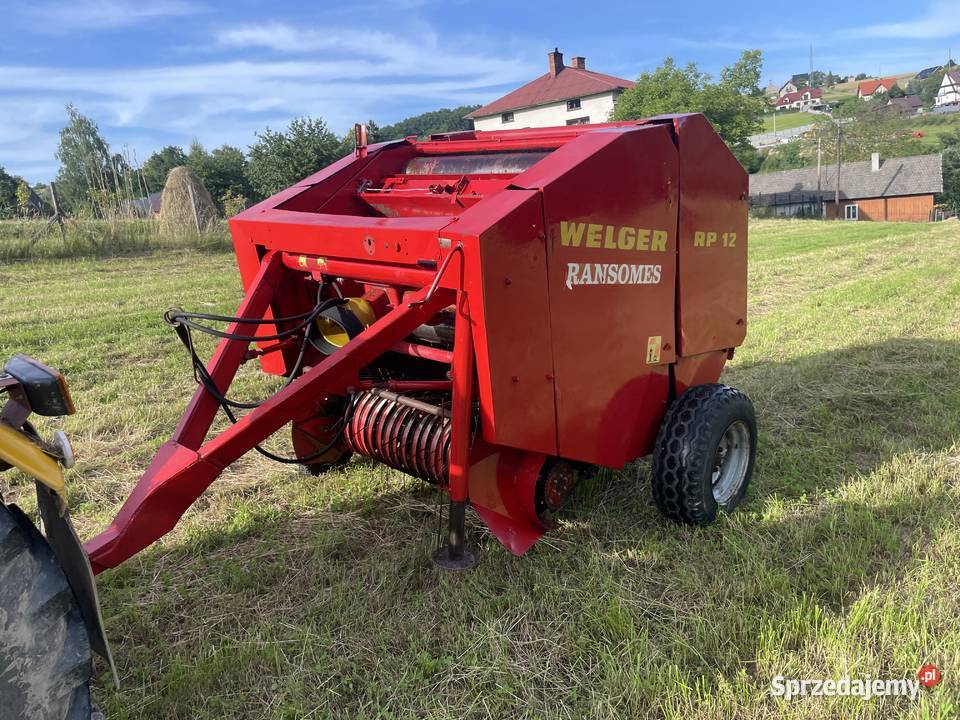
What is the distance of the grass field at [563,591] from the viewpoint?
2113mm

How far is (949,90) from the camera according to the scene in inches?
4783

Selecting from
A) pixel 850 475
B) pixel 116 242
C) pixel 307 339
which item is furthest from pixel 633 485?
pixel 116 242

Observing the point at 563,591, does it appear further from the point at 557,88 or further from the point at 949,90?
the point at 949,90

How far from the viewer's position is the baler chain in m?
2.72

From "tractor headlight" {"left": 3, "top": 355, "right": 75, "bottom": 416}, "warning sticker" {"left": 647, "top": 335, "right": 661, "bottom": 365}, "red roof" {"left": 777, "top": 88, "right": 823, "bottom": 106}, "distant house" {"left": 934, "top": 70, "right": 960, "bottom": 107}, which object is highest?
"red roof" {"left": 777, "top": 88, "right": 823, "bottom": 106}

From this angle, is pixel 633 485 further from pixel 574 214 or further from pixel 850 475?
pixel 574 214

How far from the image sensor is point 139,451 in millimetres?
3969

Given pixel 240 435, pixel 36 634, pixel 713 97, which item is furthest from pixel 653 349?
pixel 713 97

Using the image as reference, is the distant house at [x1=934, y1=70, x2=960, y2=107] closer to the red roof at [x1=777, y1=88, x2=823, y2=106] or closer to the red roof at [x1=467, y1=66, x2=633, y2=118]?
the red roof at [x1=777, y1=88, x2=823, y2=106]

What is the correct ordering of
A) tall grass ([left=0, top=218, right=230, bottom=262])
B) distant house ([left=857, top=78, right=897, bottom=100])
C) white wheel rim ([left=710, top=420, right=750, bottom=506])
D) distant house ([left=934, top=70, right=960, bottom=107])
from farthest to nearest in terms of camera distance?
distant house ([left=857, top=78, right=897, bottom=100]) < distant house ([left=934, top=70, right=960, bottom=107]) < tall grass ([left=0, top=218, right=230, bottom=262]) < white wheel rim ([left=710, top=420, right=750, bottom=506])

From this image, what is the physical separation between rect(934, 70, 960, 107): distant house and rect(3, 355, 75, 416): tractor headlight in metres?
147

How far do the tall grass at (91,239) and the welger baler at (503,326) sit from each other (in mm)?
11486

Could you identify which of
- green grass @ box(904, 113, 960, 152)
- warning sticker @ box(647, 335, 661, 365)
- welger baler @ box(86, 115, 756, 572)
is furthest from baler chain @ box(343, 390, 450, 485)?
green grass @ box(904, 113, 960, 152)

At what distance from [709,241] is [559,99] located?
49.7 m
